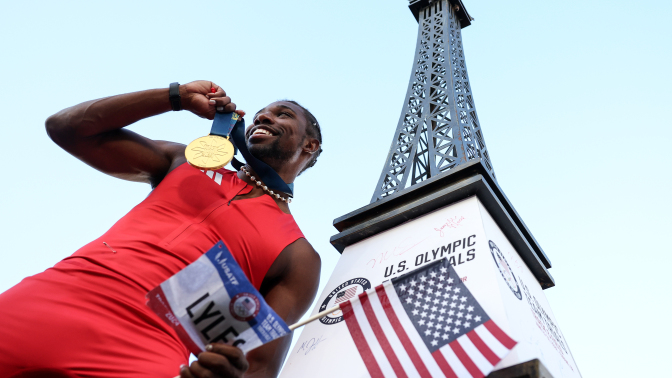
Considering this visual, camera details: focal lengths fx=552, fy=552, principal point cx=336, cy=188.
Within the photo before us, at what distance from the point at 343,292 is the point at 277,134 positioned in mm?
1598

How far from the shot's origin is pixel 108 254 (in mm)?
2463

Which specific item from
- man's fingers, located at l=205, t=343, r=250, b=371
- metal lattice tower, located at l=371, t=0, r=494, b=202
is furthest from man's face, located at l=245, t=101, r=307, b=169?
metal lattice tower, located at l=371, t=0, r=494, b=202

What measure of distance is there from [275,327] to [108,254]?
0.94 m

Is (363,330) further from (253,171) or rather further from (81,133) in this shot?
(81,133)

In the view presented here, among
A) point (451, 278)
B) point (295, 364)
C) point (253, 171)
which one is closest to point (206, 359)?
point (451, 278)

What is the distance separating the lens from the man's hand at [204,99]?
310 cm

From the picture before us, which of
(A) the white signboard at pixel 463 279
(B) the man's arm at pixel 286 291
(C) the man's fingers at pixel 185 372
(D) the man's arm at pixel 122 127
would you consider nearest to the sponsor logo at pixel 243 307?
(C) the man's fingers at pixel 185 372

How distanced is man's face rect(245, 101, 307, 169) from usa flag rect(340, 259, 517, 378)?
4.10 feet

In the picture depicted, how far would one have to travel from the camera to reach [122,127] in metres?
3.11

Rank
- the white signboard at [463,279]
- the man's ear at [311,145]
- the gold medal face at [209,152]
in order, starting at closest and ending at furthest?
the gold medal face at [209,152] < the white signboard at [463,279] < the man's ear at [311,145]

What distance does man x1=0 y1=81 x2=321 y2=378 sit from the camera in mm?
2059

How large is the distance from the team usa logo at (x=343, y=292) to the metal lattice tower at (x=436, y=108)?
3600mm

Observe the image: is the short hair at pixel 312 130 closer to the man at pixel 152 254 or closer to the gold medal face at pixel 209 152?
the man at pixel 152 254
